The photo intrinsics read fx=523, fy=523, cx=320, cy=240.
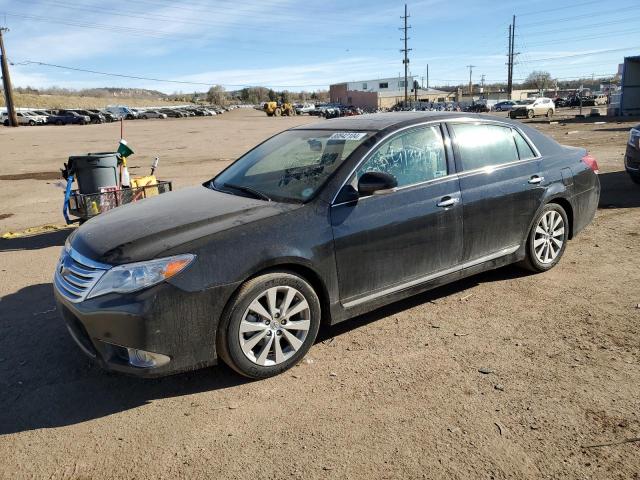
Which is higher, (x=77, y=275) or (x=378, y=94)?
(x=378, y=94)

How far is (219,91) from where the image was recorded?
501 ft

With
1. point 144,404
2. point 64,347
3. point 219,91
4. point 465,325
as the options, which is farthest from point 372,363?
point 219,91

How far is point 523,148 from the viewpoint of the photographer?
5.05 metres

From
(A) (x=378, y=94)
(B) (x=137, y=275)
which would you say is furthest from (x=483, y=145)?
(A) (x=378, y=94)

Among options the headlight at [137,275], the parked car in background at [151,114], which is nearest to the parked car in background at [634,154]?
the headlight at [137,275]

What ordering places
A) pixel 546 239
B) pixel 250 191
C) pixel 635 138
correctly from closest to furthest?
pixel 250 191 < pixel 546 239 < pixel 635 138

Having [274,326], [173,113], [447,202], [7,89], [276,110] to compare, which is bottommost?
[274,326]

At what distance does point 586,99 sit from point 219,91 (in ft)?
362

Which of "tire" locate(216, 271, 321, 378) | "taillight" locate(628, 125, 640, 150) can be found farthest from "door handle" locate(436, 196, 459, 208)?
"taillight" locate(628, 125, 640, 150)

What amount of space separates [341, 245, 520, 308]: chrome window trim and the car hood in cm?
85

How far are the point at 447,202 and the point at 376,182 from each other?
32.6 inches

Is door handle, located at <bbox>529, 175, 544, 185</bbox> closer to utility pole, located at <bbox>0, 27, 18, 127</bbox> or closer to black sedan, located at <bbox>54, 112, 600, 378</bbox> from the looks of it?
black sedan, located at <bbox>54, 112, 600, 378</bbox>

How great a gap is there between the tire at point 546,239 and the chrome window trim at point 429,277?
264mm

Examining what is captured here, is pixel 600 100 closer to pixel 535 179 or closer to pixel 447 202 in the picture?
pixel 535 179
